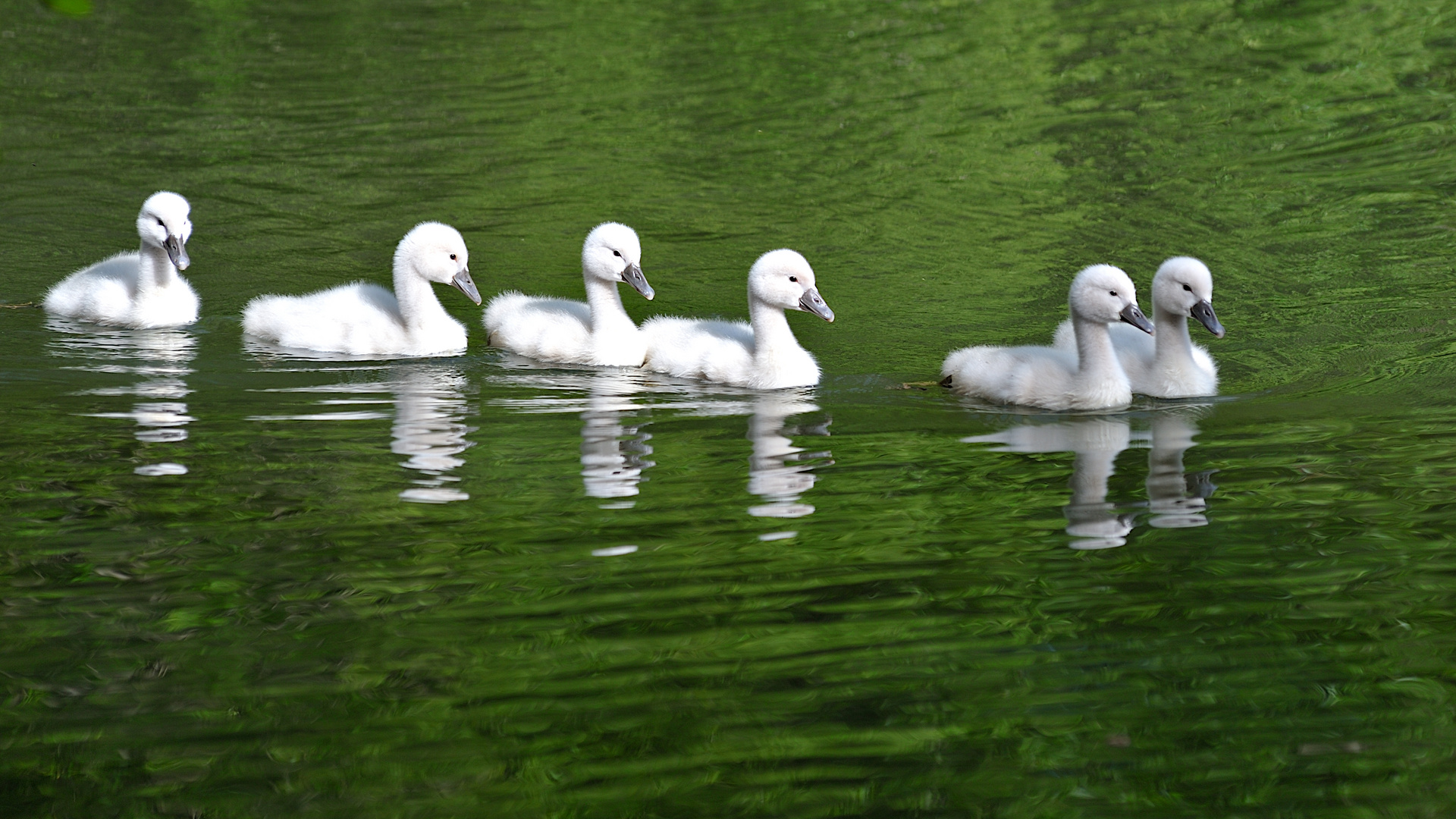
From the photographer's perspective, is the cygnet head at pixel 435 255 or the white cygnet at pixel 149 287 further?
the white cygnet at pixel 149 287

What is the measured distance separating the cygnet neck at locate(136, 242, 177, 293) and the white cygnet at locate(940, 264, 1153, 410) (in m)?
5.05

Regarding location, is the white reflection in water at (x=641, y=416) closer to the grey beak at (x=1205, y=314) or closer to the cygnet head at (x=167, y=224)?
the grey beak at (x=1205, y=314)

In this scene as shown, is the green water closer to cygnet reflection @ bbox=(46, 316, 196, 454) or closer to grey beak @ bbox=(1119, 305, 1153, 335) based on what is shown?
cygnet reflection @ bbox=(46, 316, 196, 454)

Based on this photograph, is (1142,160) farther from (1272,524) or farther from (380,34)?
(380,34)

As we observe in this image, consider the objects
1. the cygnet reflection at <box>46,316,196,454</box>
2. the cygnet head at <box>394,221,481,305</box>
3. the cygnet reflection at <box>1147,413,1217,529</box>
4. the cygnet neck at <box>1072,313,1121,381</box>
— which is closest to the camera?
the cygnet reflection at <box>1147,413,1217,529</box>

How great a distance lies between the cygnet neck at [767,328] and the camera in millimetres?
8727

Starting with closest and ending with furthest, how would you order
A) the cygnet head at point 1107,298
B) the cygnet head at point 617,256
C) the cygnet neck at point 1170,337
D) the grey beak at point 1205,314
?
1. the cygnet head at point 1107,298
2. the grey beak at point 1205,314
3. the cygnet neck at point 1170,337
4. the cygnet head at point 617,256

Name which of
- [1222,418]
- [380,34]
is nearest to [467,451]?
[1222,418]

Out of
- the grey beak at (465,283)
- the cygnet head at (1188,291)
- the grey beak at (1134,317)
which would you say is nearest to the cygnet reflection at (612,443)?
the grey beak at (465,283)

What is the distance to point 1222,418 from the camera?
7887mm

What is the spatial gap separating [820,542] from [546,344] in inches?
152

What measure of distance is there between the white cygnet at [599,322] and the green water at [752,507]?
6.0 inches

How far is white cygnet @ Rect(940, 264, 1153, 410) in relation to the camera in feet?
26.3

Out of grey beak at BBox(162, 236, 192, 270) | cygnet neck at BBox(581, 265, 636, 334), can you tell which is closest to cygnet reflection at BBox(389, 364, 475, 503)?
cygnet neck at BBox(581, 265, 636, 334)
